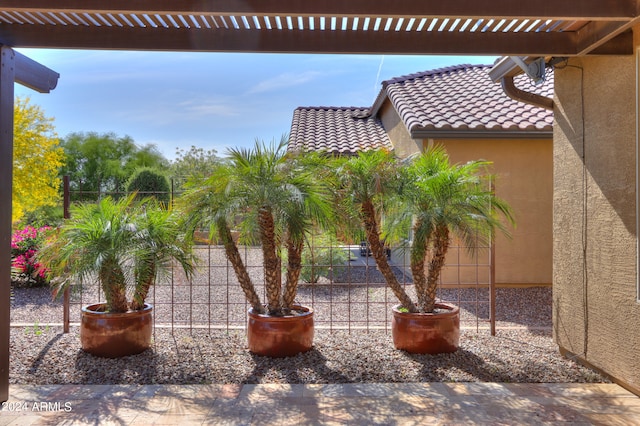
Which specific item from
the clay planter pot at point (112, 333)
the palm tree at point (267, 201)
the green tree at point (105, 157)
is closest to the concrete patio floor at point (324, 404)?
the clay planter pot at point (112, 333)

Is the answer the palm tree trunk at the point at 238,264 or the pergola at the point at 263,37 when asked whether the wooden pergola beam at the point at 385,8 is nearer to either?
the pergola at the point at 263,37

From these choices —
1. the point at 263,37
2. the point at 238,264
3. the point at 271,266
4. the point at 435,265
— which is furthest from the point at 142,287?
the point at 435,265

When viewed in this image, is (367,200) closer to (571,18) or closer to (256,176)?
(256,176)

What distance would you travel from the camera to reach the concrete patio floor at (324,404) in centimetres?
403

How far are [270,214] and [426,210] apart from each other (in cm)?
167

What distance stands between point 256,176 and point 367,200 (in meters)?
1.28

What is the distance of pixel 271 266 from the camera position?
18.6ft

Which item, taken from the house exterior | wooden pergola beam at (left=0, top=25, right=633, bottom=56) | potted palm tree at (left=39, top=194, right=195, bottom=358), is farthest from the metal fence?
wooden pergola beam at (left=0, top=25, right=633, bottom=56)

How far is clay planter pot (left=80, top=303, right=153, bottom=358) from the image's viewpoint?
17.7ft

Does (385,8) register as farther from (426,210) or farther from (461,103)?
(461,103)

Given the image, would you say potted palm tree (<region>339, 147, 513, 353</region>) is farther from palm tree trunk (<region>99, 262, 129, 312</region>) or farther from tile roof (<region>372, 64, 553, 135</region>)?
tile roof (<region>372, 64, 553, 135</region>)

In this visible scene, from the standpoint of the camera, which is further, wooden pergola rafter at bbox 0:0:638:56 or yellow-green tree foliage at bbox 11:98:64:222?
yellow-green tree foliage at bbox 11:98:64:222

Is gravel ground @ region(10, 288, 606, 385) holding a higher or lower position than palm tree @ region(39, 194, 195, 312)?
lower

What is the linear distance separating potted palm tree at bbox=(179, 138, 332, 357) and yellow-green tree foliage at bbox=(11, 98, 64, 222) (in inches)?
362
